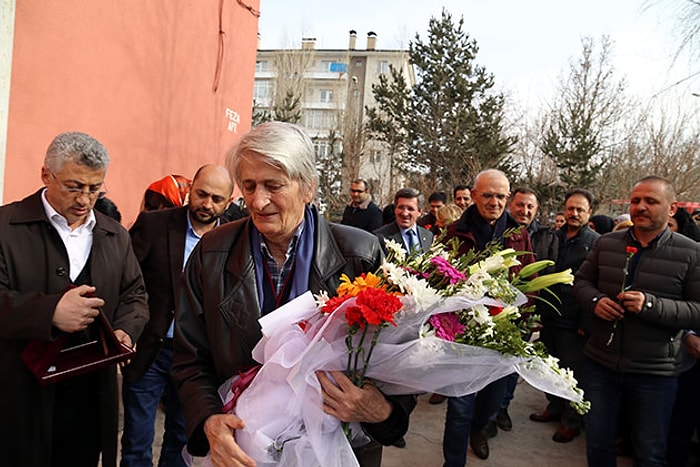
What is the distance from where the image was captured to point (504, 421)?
4.78 metres

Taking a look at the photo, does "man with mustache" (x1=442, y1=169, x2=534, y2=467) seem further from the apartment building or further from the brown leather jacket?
the apartment building

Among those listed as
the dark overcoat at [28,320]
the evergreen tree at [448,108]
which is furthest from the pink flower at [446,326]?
the evergreen tree at [448,108]

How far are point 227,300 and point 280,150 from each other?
1.84 feet

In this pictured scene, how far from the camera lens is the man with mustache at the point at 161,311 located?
292 cm

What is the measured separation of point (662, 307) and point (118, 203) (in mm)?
5915

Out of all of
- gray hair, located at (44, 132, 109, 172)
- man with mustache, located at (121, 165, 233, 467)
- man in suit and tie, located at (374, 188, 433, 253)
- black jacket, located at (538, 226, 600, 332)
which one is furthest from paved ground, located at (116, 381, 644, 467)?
gray hair, located at (44, 132, 109, 172)

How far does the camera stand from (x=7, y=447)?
2.14 metres

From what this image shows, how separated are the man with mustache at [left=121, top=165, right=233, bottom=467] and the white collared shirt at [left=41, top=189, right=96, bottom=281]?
63 cm

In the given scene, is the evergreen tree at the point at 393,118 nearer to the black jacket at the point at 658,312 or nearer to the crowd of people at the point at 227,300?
the crowd of people at the point at 227,300

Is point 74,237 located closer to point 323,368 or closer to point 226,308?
point 226,308

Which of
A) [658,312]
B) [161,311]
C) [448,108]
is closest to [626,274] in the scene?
[658,312]

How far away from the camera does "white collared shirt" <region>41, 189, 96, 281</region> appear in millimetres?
2303

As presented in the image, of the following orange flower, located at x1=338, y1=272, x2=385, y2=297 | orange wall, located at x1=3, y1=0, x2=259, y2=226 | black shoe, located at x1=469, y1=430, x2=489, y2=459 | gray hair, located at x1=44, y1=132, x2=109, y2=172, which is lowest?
black shoe, located at x1=469, y1=430, x2=489, y2=459

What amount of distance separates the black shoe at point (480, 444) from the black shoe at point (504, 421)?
0.69m
